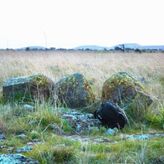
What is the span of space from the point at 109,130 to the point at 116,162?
207 cm

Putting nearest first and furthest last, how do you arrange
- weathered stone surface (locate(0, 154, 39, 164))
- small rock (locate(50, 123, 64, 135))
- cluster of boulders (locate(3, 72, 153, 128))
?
weathered stone surface (locate(0, 154, 39, 164)) → small rock (locate(50, 123, 64, 135)) → cluster of boulders (locate(3, 72, 153, 128))

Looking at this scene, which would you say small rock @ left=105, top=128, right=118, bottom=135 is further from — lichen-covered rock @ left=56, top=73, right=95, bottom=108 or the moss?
lichen-covered rock @ left=56, top=73, right=95, bottom=108

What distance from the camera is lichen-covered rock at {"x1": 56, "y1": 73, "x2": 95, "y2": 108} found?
9.65 metres

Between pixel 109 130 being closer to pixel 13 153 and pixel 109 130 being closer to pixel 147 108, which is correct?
pixel 147 108

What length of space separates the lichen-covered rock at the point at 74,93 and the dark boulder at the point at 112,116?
1.50m

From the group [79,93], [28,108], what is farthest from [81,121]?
[79,93]

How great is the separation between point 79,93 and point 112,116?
188 cm

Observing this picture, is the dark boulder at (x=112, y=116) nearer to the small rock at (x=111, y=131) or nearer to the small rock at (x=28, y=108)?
the small rock at (x=111, y=131)

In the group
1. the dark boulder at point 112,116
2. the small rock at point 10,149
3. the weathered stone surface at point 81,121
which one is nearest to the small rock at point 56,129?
the weathered stone surface at point 81,121

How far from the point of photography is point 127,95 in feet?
30.0

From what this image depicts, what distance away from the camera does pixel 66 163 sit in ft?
18.2

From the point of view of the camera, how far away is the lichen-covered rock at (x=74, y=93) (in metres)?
9.65

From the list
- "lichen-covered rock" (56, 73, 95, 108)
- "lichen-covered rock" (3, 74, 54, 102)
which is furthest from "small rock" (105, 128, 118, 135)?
"lichen-covered rock" (3, 74, 54, 102)

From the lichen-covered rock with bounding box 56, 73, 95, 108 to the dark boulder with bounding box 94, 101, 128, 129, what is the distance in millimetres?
1502
